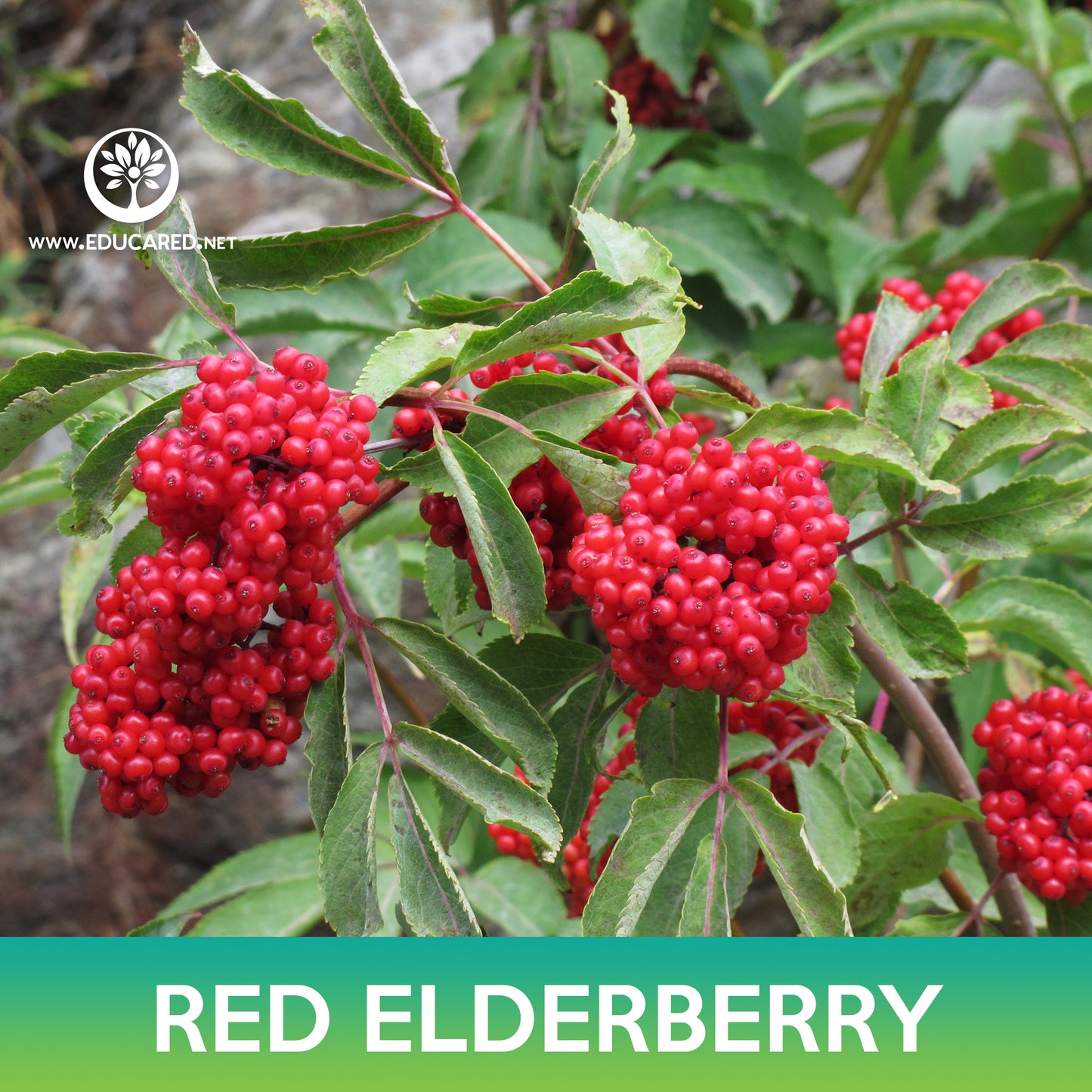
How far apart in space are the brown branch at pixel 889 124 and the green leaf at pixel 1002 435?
4.81 ft

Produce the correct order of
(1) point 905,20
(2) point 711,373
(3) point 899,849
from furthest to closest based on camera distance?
(1) point 905,20 → (3) point 899,849 → (2) point 711,373

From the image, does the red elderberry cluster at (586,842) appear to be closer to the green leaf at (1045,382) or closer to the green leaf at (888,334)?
the green leaf at (888,334)

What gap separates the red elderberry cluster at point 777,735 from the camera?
1.13 m

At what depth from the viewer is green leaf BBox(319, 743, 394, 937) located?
773mm

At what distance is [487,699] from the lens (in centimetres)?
81

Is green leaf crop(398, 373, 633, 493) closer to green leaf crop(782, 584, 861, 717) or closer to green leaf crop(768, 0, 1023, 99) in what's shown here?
green leaf crop(782, 584, 861, 717)

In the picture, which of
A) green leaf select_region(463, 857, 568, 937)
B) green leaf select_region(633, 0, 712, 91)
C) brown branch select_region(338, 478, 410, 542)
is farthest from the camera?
green leaf select_region(633, 0, 712, 91)

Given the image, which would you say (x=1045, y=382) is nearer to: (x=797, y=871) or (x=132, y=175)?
(x=797, y=871)

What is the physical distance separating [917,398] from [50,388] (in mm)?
677

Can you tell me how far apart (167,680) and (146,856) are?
1.84m

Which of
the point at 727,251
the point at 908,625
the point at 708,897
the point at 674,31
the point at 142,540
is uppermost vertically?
the point at 674,31

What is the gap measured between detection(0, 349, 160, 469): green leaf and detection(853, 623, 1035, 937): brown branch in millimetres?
598

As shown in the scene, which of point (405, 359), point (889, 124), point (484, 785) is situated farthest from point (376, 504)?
point (889, 124)

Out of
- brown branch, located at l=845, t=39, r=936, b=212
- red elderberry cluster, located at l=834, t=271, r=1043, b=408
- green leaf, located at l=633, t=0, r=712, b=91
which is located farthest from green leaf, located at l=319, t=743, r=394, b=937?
brown branch, located at l=845, t=39, r=936, b=212
